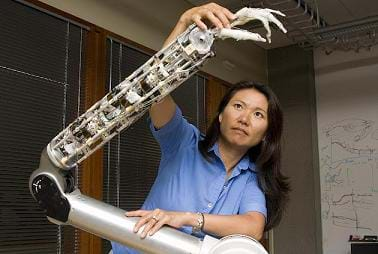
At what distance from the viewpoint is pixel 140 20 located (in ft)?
10.3

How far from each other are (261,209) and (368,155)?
11.2 ft

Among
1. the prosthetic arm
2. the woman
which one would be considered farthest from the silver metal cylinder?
the woman

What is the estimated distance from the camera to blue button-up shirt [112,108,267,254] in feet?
3.67

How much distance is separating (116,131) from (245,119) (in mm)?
420

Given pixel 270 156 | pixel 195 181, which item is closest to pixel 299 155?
pixel 270 156

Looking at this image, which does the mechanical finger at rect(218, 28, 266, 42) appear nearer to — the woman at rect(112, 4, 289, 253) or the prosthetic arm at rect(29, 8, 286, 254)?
the prosthetic arm at rect(29, 8, 286, 254)

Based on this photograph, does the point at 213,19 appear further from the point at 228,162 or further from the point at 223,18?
the point at 228,162

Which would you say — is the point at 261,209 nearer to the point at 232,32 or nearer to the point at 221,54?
the point at 232,32

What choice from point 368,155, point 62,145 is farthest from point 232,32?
point 368,155

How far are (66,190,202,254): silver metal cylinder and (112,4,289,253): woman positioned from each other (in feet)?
1.05

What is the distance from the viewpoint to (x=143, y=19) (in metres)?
3.17

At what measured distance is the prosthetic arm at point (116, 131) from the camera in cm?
70

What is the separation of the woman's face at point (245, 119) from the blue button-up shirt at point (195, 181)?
3.2 inches

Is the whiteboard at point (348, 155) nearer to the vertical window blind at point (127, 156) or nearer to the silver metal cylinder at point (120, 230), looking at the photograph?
the vertical window blind at point (127, 156)
